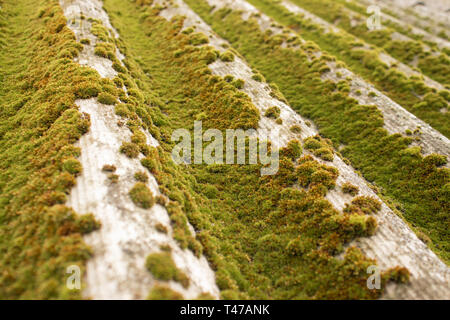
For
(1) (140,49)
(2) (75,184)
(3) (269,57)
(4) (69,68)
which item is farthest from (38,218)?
(3) (269,57)

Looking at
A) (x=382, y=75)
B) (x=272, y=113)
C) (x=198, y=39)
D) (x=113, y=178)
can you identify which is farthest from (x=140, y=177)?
(x=382, y=75)

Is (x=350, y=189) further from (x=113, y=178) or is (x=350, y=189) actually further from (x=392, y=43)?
(x=392, y=43)

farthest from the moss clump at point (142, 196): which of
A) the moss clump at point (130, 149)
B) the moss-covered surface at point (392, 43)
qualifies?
the moss-covered surface at point (392, 43)

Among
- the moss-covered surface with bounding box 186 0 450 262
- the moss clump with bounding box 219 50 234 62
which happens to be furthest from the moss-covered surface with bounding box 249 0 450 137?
the moss clump with bounding box 219 50 234 62

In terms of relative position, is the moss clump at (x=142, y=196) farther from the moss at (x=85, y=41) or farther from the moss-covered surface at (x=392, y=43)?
the moss-covered surface at (x=392, y=43)
